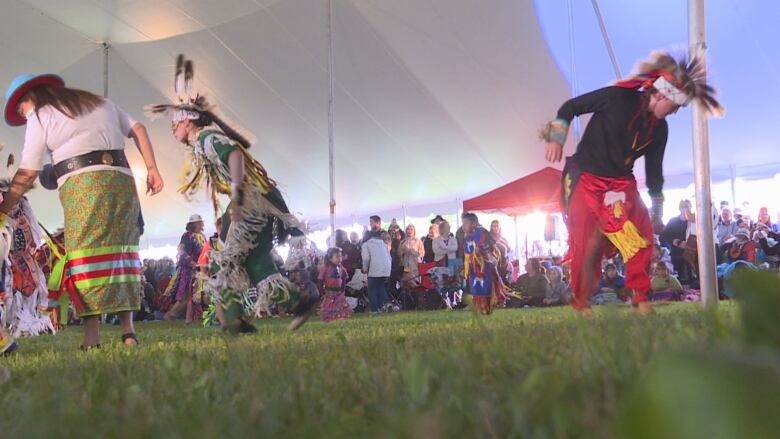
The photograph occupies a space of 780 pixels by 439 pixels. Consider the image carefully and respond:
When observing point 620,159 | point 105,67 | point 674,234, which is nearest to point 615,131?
point 620,159

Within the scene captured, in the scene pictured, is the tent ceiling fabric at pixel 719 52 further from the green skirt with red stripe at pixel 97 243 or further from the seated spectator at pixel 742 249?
the green skirt with red stripe at pixel 97 243

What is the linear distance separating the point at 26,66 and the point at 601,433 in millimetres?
17256

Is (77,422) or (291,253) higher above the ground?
(291,253)

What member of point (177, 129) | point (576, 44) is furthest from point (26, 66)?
point (177, 129)

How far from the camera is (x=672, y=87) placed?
→ 430 cm

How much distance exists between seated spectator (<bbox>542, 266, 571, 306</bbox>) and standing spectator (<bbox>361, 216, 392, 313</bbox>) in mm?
2529

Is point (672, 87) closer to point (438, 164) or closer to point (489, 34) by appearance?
point (489, 34)

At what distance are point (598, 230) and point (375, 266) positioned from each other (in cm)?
711

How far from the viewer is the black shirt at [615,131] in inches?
174

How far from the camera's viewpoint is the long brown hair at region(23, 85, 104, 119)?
401 centimetres

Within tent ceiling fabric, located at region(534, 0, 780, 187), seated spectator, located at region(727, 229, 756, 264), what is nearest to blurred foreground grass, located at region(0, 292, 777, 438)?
seated spectator, located at region(727, 229, 756, 264)

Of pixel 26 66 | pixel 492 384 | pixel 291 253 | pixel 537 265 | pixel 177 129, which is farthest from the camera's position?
pixel 26 66

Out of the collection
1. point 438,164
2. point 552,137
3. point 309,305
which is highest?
point 438,164

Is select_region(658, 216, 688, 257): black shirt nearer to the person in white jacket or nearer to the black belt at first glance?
the person in white jacket
